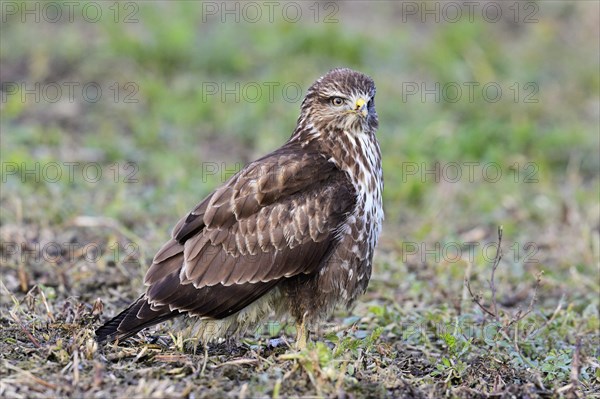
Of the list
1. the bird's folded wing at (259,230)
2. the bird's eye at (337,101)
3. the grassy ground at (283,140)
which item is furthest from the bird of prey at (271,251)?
the bird's eye at (337,101)

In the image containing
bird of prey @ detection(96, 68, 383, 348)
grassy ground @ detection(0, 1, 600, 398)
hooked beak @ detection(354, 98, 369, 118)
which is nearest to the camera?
grassy ground @ detection(0, 1, 600, 398)

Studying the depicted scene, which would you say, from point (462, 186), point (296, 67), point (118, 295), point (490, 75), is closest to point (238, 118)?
point (296, 67)

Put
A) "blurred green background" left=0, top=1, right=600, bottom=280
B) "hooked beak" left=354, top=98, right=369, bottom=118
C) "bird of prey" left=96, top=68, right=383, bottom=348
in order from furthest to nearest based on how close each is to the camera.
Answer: "blurred green background" left=0, top=1, right=600, bottom=280 → "hooked beak" left=354, top=98, right=369, bottom=118 → "bird of prey" left=96, top=68, right=383, bottom=348

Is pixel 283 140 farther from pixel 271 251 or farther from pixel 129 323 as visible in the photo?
pixel 129 323

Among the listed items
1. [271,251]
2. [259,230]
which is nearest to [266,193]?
[259,230]

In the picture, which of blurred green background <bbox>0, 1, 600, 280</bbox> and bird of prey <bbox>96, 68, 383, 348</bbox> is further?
blurred green background <bbox>0, 1, 600, 280</bbox>

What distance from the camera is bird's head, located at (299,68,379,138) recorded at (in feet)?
20.8

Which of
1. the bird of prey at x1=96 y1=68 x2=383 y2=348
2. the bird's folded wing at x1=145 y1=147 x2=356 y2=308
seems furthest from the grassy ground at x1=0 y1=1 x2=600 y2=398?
the bird's folded wing at x1=145 y1=147 x2=356 y2=308

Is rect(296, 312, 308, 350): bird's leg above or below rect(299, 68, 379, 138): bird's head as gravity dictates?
below

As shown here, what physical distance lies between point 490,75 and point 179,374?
8.15 meters

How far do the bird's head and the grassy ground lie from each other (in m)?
1.28

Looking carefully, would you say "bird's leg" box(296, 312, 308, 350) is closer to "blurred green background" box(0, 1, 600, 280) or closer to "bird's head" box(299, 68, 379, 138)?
"bird's head" box(299, 68, 379, 138)

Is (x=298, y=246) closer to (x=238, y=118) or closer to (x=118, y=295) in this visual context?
(x=118, y=295)

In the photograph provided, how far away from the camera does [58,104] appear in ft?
35.7
